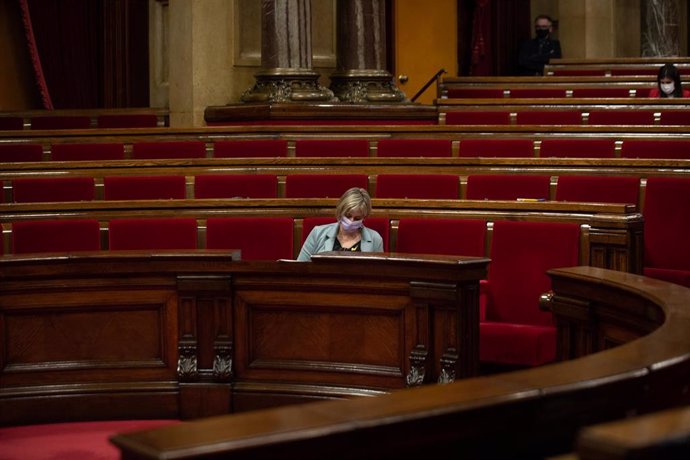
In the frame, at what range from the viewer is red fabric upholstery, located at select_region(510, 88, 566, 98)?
31.2ft

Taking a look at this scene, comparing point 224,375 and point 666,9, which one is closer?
point 224,375

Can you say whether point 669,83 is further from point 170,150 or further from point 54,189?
point 54,189

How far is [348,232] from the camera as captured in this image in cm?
441

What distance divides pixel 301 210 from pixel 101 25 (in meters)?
6.05

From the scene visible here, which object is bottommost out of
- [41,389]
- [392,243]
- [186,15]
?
[41,389]

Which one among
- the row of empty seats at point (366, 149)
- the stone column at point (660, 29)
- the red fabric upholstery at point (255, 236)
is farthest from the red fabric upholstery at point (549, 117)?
the stone column at point (660, 29)

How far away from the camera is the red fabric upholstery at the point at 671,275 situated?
4.71 m

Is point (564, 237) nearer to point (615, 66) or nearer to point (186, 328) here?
point (186, 328)

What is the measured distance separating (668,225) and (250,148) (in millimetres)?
2487

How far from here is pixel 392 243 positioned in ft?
15.7

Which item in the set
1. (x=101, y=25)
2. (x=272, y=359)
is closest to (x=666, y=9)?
(x=101, y=25)

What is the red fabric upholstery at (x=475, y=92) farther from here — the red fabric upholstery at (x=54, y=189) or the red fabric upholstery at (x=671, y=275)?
the red fabric upholstery at (x=671, y=275)

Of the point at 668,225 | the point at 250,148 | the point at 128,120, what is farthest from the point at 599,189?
the point at 128,120

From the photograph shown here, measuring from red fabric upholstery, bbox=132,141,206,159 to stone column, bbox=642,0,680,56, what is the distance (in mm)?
7903
